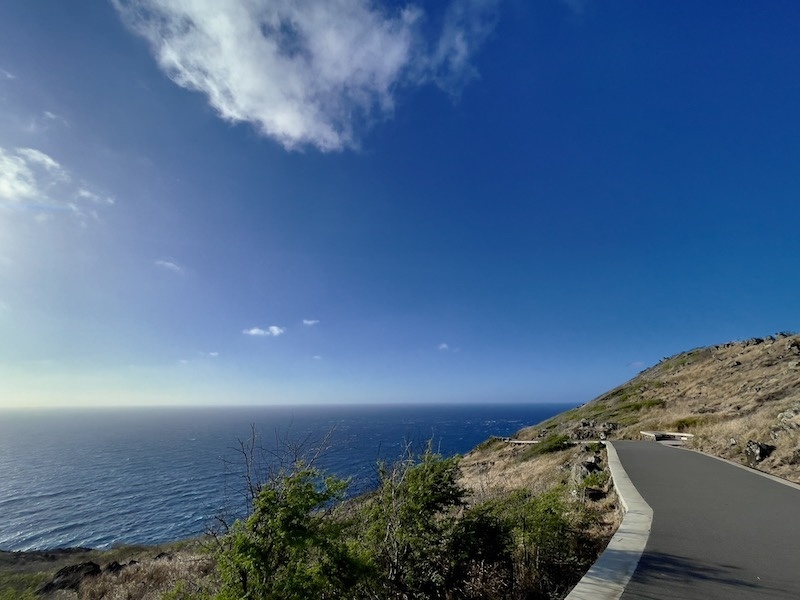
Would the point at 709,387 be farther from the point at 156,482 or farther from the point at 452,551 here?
the point at 156,482

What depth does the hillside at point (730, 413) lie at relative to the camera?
43.5 feet

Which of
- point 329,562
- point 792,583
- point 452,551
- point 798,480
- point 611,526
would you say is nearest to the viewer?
point 792,583

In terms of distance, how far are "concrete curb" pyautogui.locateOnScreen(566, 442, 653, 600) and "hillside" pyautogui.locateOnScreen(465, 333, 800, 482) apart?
6.58m

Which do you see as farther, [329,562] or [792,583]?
[329,562]

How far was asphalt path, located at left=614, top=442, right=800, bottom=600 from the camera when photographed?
14.9 feet

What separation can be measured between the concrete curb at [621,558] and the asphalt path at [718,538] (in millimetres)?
99

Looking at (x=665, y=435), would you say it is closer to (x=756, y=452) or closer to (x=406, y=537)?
(x=756, y=452)

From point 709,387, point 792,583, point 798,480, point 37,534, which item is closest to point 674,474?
point 798,480

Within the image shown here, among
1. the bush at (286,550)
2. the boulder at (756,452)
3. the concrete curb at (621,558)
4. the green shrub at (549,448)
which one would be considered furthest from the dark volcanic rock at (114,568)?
the boulder at (756,452)

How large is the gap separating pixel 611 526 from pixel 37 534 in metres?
53.2

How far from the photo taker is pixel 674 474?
1135cm

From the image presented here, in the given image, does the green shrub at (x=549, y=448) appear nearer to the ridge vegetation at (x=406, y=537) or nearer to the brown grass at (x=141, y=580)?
the ridge vegetation at (x=406, y=537)

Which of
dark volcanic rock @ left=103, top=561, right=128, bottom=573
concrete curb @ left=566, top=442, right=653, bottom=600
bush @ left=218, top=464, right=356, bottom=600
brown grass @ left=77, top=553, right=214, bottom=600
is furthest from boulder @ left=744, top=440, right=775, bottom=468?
dark volcanic rock @ left=103, top=561, right=128, bottom=573

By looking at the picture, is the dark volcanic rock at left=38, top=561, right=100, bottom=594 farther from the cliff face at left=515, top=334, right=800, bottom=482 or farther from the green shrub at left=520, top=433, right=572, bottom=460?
the cliff face at left=515, top=334, right=800, bottom=482
